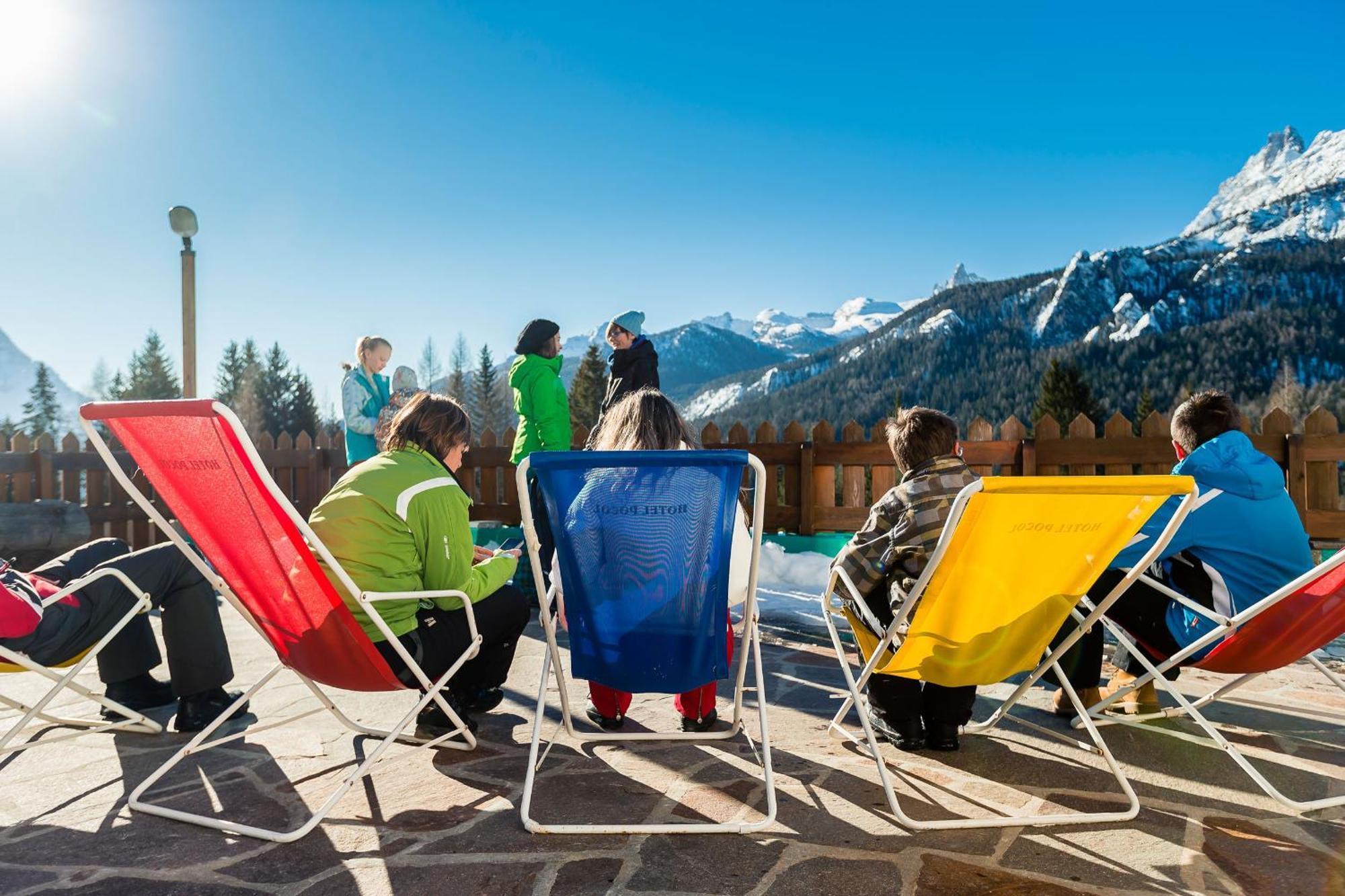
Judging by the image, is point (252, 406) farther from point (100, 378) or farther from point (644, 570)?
point (644, 570)

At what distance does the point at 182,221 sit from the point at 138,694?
6329mm

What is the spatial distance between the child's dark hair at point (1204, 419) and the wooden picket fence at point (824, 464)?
3.11m

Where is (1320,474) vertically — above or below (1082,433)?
below

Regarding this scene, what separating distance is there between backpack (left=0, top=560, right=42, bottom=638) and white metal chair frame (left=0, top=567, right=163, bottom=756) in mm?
36

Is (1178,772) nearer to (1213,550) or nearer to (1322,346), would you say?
(1213,550)

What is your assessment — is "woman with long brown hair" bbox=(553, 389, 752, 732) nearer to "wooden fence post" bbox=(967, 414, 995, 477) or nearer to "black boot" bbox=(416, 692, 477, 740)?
"black boot" bbox=(416, 692, 477, 740)

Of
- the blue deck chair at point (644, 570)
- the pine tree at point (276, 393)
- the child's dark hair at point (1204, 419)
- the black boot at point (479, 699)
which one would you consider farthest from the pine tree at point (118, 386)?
the child's dark hair at point (1204, 419)

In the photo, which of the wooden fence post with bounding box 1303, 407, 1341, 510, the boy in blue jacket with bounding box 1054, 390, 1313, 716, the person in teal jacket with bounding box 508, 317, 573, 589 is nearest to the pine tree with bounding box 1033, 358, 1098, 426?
the wooden fence post with bounding box 1303, 407, 1341, 510

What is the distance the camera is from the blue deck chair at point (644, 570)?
2234 millimetres

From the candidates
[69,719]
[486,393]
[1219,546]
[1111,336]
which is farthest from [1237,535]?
[1111,336]

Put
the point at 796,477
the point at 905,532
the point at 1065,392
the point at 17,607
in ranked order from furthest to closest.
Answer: the point at 1065,392
the point at 796,477
the point at 905,532
the point at 17,607

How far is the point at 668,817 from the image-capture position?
2336 mm

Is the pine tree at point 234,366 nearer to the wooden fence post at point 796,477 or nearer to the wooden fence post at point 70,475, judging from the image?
the wooden fence post at point 70,475

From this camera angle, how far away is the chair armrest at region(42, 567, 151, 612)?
8.19 feet
